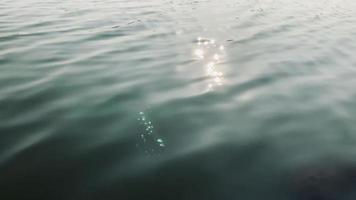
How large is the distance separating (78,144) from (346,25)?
12.2 metres

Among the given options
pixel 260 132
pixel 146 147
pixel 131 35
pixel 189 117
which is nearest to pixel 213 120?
pixel 189 117

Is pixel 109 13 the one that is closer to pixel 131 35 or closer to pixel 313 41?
pixel 131 35

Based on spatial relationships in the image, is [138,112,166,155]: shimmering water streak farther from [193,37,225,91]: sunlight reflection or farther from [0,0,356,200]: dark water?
[193,37,225,91]: sunlight reflection

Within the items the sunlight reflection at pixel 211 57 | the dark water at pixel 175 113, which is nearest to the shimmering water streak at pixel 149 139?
the dark water at pixel 175 113

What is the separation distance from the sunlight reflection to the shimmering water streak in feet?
6.32

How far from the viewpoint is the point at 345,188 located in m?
4.59

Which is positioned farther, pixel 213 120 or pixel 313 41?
pixel 313 41

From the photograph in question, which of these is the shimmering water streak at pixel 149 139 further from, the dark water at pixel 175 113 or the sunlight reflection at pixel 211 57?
the sunlight reflection at pixel 211 57

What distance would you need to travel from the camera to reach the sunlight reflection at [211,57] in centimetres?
802

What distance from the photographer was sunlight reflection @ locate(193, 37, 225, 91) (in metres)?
8.02

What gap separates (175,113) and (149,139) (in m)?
0.97

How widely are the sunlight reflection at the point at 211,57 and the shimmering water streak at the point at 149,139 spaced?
193cm

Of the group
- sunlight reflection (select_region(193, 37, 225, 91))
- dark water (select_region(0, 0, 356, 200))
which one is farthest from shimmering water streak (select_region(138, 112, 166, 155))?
sunlight reflection (select_region(193, 37, 225, 91))

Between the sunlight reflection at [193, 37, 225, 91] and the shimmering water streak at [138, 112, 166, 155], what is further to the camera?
the sunlight reflection at [193, 37, 225, 91]
